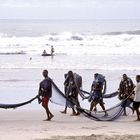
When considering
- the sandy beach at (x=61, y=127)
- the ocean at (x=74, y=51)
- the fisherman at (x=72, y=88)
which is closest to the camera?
the sandy beach at (x=61, y=127)

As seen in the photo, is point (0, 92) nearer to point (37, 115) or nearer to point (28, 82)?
point (28, 82)

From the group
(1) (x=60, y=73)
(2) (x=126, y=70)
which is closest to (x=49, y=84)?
(1) (x=60, y=73)

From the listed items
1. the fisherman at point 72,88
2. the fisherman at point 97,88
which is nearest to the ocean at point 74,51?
the fisherman at point 72,88

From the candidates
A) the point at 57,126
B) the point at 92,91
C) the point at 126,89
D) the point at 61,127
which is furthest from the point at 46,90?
the point at 126,89

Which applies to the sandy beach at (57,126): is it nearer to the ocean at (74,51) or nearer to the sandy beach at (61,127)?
the sandy beach at (61,127)

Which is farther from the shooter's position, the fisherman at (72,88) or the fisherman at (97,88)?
the fisherman at (72,88)

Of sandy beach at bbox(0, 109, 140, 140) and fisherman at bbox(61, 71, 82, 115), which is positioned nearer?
sandy beach at bbox(0, 109, 140, 140)

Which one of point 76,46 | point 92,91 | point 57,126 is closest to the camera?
point 57,126

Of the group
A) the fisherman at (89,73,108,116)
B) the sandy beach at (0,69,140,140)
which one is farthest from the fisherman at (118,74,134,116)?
the fisherman at (89,73,108,116)

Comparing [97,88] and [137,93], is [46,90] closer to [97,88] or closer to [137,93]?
[97,88]

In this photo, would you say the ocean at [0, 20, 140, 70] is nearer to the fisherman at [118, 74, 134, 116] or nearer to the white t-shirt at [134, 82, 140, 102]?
the fisherman at [118, 74, 134, 116]

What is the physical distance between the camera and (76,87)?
14445mm

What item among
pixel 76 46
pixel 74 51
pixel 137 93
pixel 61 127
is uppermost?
pixel 76 46

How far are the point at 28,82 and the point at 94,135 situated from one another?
11.8 m
